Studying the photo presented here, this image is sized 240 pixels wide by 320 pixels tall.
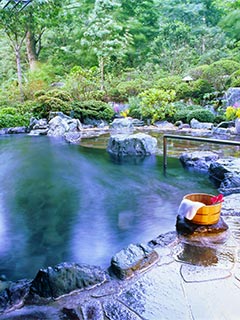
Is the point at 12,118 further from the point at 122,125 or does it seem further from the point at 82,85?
the point at 122,125

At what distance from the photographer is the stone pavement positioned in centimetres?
204

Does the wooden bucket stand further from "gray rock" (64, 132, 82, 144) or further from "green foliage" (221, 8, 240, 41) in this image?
"green foliage" (221, 8, 240, 41)

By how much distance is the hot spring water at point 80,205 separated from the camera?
339cm

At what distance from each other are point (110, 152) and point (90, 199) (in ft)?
10.4

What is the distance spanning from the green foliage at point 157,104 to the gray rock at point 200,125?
1.17m

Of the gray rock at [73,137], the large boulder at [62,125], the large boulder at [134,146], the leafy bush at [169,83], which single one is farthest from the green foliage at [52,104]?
the large boulder at [134,146]

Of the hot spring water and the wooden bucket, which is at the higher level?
the wooden bucket

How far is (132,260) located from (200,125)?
338 inches

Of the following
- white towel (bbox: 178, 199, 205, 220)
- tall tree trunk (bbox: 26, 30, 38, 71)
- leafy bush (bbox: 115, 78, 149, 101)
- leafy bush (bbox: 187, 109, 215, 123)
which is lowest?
white towel (bbox: 178, 199, 205, 220)


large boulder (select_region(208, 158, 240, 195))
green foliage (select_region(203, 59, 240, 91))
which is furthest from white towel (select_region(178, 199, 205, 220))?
green foliage (select_region(203, 59, 240, 91))

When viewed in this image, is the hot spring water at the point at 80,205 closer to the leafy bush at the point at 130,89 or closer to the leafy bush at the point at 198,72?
the leafy bush at the point at 130,89

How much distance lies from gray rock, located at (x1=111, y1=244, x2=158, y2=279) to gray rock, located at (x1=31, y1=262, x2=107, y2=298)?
135 millimetres

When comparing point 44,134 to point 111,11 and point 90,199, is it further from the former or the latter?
point 111,11

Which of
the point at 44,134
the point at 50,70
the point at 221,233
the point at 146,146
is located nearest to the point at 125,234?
the point at 221,233
